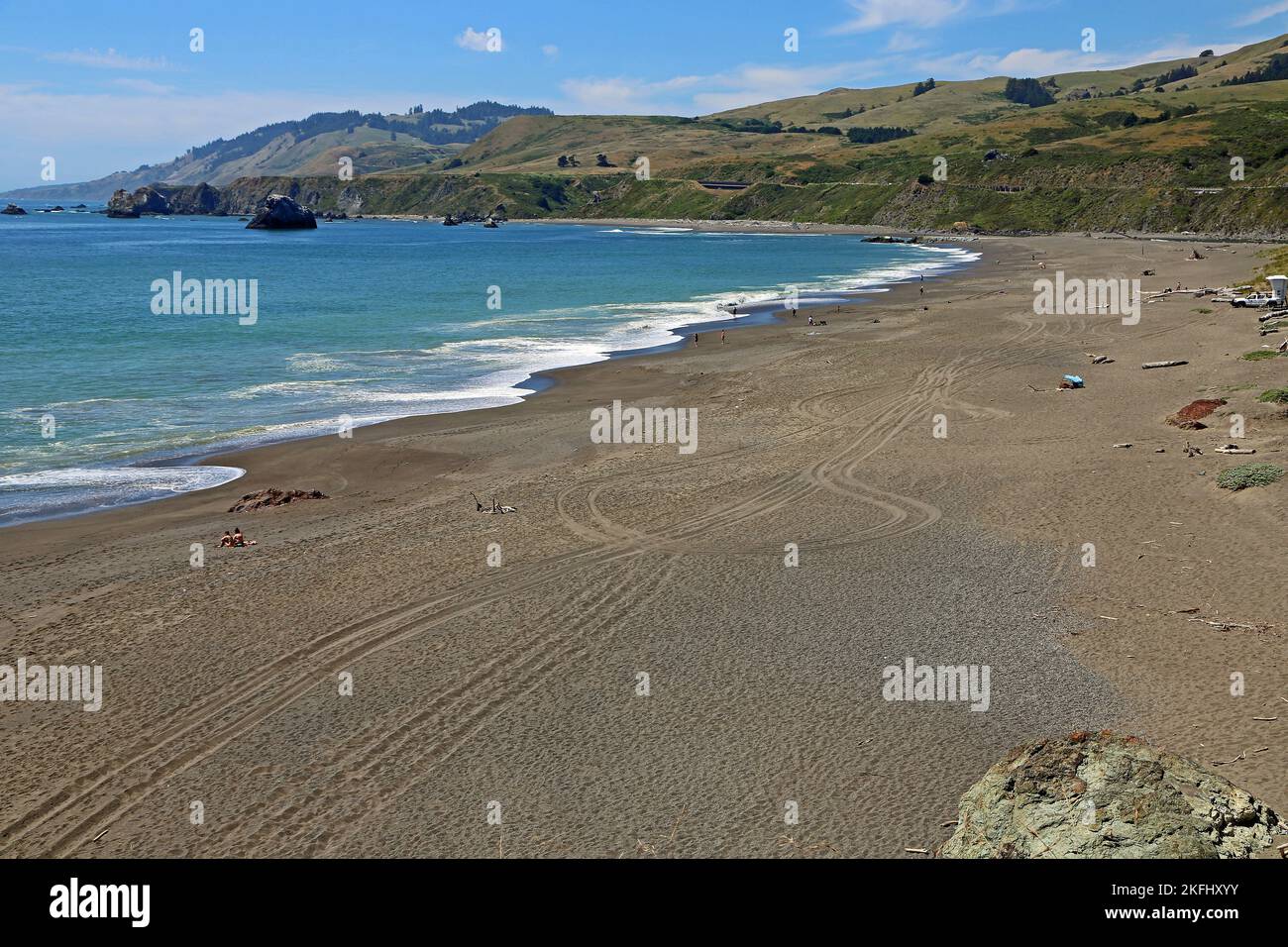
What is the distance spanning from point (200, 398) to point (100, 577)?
18443 millimetres

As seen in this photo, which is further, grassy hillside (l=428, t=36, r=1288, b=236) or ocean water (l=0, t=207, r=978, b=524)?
grassy hillside (l=428, t=36, r=1288, b=236)

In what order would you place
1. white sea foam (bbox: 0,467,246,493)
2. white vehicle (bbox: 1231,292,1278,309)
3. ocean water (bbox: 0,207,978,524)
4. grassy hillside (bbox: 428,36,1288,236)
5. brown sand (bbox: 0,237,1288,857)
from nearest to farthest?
brown sand (bbox: 0,237,1288,857) < white sea foam (bbox: 0,467,246,493) < ocean water (bbox: 0,207,978,524) < white vehicle (bbox: 1231,292,1278,309) < grassy hillside (bbox: 428,36,1288,236)

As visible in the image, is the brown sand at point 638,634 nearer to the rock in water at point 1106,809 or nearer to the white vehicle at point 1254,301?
the rock in water at point 1106,809

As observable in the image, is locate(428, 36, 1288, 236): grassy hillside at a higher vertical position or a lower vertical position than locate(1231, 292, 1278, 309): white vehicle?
higher

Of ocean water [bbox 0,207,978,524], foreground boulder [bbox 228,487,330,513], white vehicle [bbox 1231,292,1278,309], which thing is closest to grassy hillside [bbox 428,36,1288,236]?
ocean water [bbox 0,207,978,524]

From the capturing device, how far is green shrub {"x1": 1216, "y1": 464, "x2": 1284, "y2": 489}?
1856 centimetres

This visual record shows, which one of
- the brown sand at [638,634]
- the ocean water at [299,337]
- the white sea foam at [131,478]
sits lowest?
the brown sand at [638,634]

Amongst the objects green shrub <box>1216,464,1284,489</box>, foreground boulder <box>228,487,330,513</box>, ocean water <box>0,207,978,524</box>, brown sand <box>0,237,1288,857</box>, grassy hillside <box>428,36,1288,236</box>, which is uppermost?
grassy hillside <box>428,36,1288,236</box>

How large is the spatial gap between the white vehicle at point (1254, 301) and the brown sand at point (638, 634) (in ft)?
52.2

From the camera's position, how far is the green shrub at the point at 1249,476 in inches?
731

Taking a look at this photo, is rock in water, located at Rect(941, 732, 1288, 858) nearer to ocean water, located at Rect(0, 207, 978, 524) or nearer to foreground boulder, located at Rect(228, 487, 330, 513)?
foreground boulder, located at Rect(228, 487, 330, 513)

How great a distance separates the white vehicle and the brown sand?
52.2 ft

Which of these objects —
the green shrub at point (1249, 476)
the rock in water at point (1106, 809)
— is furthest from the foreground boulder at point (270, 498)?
the green shrub at point (1249, 476)
